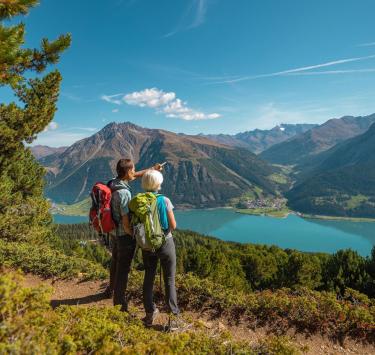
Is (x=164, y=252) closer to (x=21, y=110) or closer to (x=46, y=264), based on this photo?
(x=46, y=264)

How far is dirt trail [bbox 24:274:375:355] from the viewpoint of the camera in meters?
6.35

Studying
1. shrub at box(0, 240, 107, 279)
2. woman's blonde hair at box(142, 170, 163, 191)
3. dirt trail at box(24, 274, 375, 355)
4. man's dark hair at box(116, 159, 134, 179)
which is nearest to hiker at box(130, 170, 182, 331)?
woman's blonde hair at box(142, 170, 163, 191)

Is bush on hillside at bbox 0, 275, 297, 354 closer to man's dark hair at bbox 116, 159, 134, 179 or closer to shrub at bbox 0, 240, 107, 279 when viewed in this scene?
Answer: man's dark hair at bbox 116, 159, 134, 179

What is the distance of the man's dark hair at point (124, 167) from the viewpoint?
6629 millimetres

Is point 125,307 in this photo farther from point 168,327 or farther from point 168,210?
point 168,210

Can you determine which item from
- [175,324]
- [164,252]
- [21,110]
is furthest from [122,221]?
[21,110]

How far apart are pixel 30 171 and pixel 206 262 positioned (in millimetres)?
16554

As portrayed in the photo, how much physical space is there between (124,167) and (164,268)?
2227mm

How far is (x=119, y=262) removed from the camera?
661 centimetres

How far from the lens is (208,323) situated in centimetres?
710

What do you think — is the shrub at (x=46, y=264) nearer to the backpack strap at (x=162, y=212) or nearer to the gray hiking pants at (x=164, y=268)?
the gray hiking pants at (x=164, y=268)

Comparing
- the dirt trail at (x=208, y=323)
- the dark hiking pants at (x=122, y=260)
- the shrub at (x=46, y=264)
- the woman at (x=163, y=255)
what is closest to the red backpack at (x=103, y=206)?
the dark hiking pants at (x=122, y=260)

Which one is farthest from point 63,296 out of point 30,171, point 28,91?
point 30,171

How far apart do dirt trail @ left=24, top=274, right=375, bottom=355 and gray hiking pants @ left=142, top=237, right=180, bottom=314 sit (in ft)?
1.28
